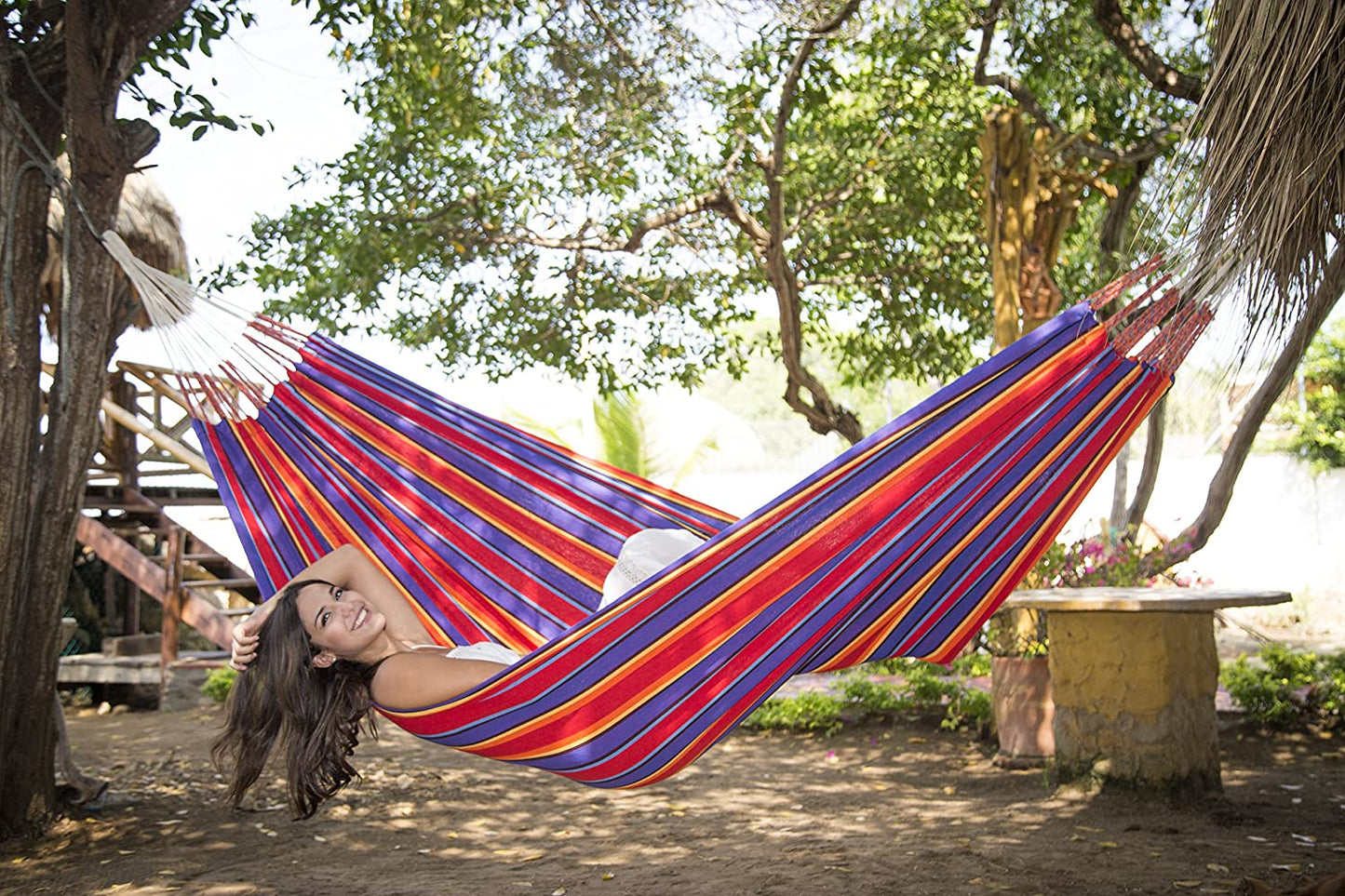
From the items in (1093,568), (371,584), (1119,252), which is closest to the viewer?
(371,584)

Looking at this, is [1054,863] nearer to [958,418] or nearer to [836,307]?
[958,418]

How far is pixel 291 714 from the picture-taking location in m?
1.79

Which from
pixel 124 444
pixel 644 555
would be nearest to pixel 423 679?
pixel 644 555

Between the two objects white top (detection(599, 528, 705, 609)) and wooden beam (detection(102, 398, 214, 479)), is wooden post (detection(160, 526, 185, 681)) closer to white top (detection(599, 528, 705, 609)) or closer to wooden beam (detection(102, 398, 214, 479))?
wooden beam (detection(102, 398, 214, 479))

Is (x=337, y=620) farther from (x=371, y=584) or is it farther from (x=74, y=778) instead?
(x=74, y=778)

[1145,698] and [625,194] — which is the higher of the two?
[625,194]

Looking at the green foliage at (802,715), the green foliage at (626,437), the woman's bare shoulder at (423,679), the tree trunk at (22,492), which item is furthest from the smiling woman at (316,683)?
the green foliage at (626,437)

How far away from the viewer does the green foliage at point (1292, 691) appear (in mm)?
3834

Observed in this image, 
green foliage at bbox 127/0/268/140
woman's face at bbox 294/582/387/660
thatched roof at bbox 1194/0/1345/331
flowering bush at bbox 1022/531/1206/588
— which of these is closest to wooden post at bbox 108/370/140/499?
green foliage at bbox 127/0/268/140

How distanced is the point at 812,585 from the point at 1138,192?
3.11 meters

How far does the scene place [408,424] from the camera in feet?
7.64

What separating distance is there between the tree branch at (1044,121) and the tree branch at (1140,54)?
190 mm

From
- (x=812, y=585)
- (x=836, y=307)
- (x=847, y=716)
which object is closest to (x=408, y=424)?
(x=812, y=585)

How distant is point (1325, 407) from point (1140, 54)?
4.67 metres
